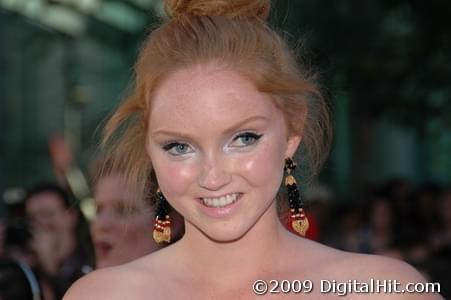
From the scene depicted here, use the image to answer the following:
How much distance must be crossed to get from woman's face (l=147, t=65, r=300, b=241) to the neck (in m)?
0.06

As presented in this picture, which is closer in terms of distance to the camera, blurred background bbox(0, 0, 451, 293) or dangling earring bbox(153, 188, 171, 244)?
dangling earring bbox(153, 188, 171, 244)

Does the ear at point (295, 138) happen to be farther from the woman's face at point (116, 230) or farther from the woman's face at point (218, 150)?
the woman's face at point (116, 230)

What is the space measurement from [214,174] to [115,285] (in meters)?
0.42

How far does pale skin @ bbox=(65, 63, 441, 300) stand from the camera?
109 inches

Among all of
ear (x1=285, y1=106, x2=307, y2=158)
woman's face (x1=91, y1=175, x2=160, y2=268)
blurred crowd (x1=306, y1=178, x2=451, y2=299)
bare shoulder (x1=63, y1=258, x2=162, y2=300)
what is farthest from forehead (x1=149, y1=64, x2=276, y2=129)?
blurred crowd (x1=306, y1=178, x2=451, y2=299)

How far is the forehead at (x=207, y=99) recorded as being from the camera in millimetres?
2766

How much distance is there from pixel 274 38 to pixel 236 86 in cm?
26

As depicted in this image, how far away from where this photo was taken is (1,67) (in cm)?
841

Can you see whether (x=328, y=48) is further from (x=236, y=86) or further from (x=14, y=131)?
(x=236, y=86)

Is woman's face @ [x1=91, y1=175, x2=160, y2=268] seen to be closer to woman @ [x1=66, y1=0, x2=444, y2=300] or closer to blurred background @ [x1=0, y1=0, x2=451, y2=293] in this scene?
blurred background @ [x1=0, y1=0, x2=451, y2=293]

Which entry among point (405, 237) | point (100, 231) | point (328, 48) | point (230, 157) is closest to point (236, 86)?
point (230, 157)

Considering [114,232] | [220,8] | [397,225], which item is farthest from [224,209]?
[397,225]

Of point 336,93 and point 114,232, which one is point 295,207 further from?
point 114,232

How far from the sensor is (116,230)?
4.43m
